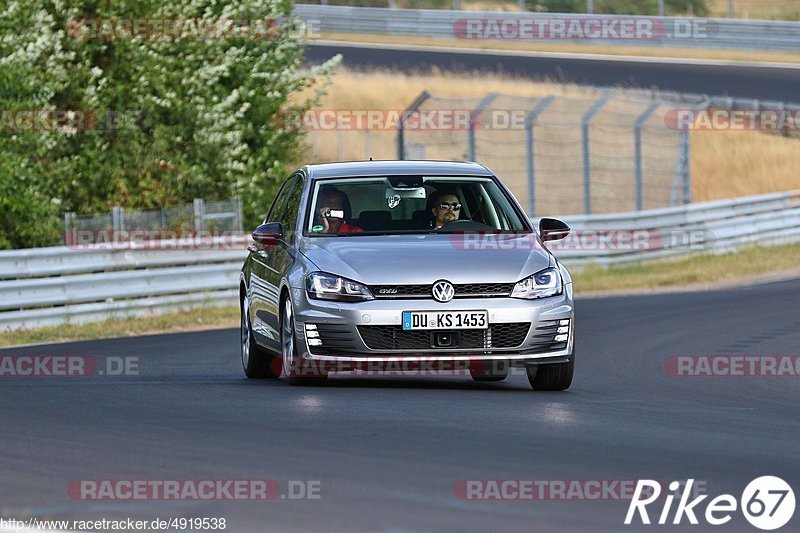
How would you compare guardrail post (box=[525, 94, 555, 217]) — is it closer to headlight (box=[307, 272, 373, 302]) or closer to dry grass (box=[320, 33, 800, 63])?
headlight (box=[307, 272, 373, 302])

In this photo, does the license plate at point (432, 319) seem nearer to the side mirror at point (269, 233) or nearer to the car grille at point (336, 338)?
the car grille at point (336, 338)

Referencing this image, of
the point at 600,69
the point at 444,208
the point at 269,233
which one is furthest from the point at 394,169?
the point at 600,69

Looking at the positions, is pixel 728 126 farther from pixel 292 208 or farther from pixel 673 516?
pixel 673 516

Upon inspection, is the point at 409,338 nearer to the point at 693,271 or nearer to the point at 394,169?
the point at 394,169

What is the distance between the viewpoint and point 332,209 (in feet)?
37.3

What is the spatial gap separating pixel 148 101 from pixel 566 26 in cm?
2545

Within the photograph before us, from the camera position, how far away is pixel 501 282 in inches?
404

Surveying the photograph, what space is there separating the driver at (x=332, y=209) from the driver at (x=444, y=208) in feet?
1.94

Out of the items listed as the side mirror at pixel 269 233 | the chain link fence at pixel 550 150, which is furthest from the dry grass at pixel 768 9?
the side mirror at pixel 269 233

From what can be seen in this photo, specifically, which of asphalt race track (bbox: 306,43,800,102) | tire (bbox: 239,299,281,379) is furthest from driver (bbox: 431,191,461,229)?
asphalt race track (bbox: 306,43,800,102)

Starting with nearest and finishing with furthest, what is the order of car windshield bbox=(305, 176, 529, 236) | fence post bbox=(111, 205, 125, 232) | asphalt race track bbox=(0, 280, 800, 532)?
1. asphalt race track bbox=(0, 280, 800, 532)
2. car windshield bbox=(305, 176, 529, 236)
3. fence post bbox=(111, 205, 125, 232)

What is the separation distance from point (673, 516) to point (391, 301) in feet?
13.5

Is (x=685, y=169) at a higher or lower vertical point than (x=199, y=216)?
lower

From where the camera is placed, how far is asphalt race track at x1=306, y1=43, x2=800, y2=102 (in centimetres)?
4178
